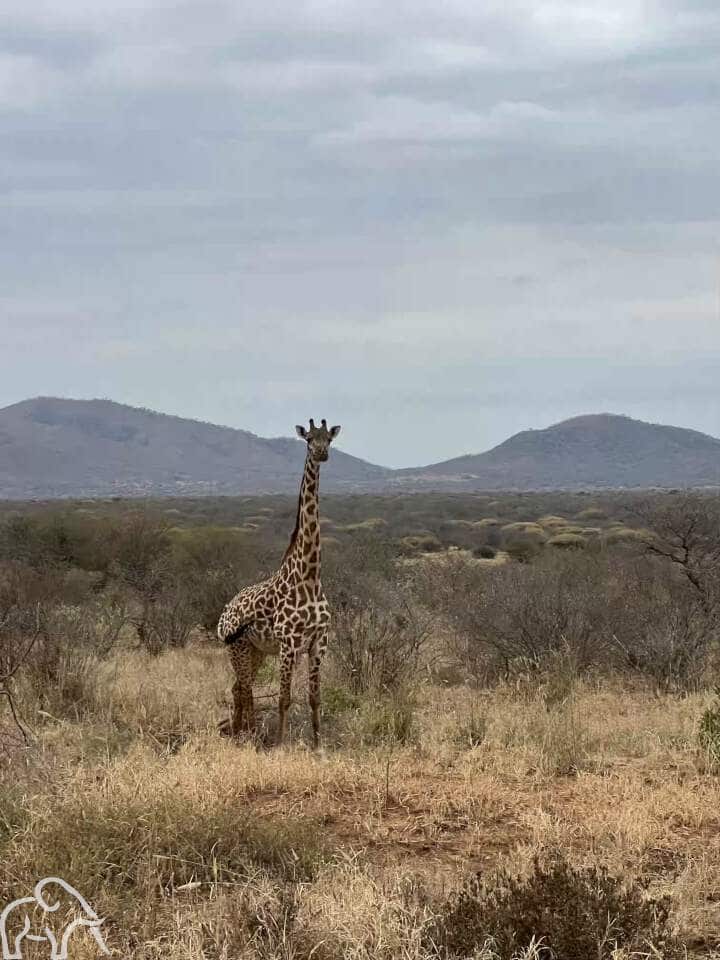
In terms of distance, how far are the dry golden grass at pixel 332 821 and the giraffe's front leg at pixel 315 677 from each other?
270 millimetres

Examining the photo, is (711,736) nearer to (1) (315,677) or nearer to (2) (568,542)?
(1) (315,677)

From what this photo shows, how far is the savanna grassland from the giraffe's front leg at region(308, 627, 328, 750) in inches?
11.1

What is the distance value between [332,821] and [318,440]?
3.23m

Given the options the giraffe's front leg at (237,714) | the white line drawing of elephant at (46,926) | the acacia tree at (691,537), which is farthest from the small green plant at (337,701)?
the acacia tree at (691,537)

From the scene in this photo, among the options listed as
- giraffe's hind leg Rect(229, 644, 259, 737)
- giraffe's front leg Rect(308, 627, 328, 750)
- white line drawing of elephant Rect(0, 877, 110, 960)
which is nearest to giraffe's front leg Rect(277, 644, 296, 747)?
giraffe's front leg Rect(308, 627, 328, 750)

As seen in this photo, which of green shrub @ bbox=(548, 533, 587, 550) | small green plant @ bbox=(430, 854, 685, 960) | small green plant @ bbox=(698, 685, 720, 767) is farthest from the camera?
green shrub @ bbox=(548, 533, 587, 550)

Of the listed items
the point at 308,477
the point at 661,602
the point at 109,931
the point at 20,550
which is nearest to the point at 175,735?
the point at 308,477

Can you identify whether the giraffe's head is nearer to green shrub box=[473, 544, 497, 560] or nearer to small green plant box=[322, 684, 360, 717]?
small green plant box=[322, 684, 360, 717]

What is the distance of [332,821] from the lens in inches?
269

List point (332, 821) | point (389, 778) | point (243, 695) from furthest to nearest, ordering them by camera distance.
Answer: point (243, 695) → point (389, 778) → point (332, 821)

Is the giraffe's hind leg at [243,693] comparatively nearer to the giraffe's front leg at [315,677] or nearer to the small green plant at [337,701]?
A: the giraffe's front leg at [315,677]

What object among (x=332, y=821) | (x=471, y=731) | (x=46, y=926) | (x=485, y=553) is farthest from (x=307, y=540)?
(x=485, y=553)

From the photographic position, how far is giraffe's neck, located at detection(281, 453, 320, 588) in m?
9.23

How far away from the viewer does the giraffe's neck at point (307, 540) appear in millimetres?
9227
